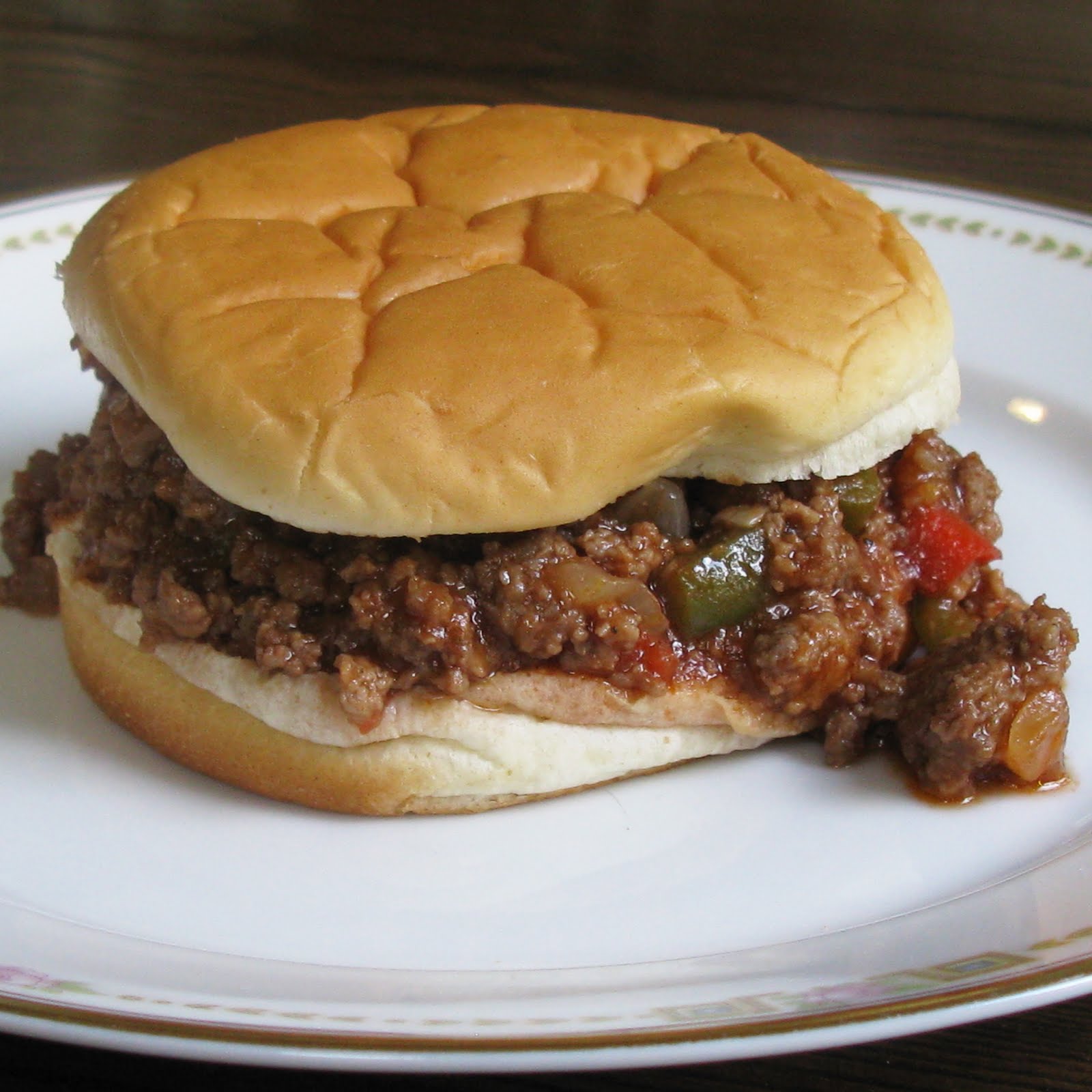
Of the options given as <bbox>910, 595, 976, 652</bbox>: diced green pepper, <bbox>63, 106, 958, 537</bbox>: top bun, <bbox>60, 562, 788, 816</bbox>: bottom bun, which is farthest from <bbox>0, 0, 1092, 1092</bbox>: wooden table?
<bbox>60, 562, 788, 816</bbox>: bottom bun

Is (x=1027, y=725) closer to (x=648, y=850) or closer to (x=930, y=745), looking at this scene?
(x=930, y=745)

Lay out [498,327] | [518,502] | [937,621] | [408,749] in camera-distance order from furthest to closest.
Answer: [937,621], [408,749], [498,327], [518,502]

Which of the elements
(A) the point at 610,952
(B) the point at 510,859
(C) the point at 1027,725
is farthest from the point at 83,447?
(C) the point at 1027,725

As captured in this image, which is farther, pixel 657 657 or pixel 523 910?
pixel 657 657

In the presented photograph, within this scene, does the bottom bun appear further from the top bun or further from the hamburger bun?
the top bun

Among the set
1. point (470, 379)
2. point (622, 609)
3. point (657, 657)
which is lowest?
point (657, 657)

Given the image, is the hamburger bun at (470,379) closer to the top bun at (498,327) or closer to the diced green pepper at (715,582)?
the top bun at (498,327)

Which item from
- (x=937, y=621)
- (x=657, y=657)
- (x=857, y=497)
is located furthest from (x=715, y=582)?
(x=937, y=621)

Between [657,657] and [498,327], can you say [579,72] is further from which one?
[657,657]
